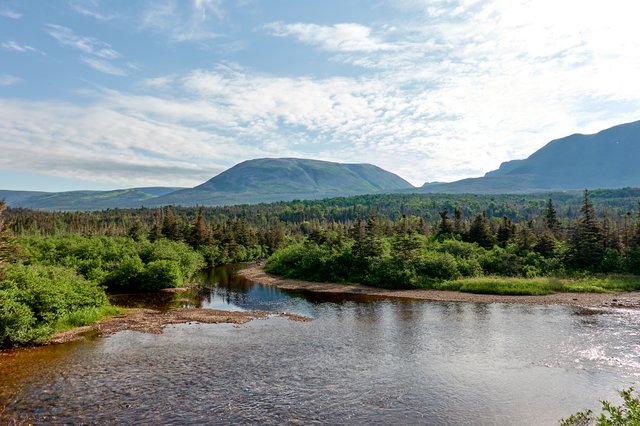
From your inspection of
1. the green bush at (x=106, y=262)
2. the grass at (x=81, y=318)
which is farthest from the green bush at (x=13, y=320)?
the green bush at (x=106, y=262)

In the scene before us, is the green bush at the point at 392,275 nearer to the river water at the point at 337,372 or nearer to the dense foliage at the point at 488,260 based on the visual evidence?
the dense foliage at the point at 488,260

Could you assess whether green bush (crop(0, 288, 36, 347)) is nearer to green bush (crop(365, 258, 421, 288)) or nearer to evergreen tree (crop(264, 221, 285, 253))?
green bush (crop(365, 258, 421, 288))

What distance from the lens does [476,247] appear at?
246 feet

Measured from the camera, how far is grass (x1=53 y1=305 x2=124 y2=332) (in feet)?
121

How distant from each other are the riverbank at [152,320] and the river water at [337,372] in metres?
1.77

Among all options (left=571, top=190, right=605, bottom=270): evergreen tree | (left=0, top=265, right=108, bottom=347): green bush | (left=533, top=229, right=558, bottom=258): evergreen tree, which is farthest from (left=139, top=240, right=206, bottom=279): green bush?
(left=571, top=190, right=605, bottom=270): evergreen tree

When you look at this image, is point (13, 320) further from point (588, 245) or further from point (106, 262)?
point (588, 245)

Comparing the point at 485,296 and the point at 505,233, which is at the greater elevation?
the point at 505,233

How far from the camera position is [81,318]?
3912 centimetres

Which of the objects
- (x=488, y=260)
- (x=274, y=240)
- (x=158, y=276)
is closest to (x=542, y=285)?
(x=488, y=260)

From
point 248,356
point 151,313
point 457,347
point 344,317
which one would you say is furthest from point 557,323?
point 151,313

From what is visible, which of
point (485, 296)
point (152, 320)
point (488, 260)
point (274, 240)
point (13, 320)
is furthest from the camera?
point (274, 240)

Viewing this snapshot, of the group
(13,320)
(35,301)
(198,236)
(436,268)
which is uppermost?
(198,236)

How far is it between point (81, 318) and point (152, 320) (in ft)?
20.9
